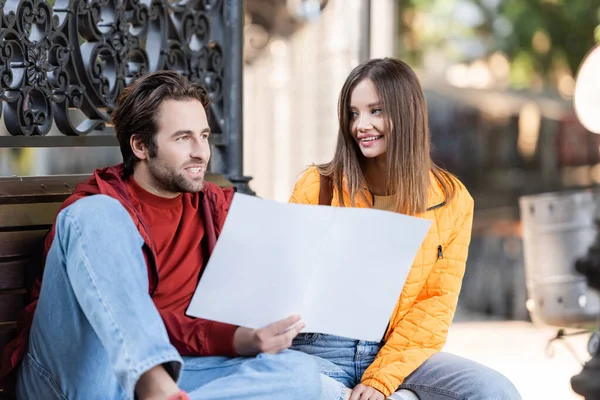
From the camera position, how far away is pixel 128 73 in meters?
2.77

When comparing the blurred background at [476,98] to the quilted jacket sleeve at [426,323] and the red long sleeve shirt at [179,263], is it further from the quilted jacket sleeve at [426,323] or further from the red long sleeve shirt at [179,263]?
the red long sleeve shirt at [179,263]

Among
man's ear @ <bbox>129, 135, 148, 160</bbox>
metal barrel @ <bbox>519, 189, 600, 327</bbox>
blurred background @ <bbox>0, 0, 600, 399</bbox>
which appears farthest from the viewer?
blurred background @ <bbox>0, 0, 600, 399</bbox>

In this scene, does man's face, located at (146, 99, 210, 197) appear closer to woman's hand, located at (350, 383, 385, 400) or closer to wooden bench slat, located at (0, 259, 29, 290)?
wooden bench slat, located at (0, 259, 29, 290)

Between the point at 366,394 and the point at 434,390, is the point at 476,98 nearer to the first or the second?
the point at 434,390

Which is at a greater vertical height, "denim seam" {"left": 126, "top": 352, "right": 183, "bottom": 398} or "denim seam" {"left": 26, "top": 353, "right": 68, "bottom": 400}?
"denim seam" {"left": 126, "top": 352, "right": 183, "bottom": 398}

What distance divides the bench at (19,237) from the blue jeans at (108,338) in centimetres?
20

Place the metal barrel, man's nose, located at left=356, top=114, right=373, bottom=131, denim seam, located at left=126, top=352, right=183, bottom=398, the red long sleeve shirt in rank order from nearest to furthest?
1. denim seam, located at left=126, top=352, right=183, bottom=398
2. the red long sleeve shirt
3. man's nose, located at left=356, top=114, right=373, bottom=131
4. the metal barrel

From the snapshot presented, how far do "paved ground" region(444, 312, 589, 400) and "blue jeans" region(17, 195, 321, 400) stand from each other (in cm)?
226


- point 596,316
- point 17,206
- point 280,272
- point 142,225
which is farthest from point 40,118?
point 596,316

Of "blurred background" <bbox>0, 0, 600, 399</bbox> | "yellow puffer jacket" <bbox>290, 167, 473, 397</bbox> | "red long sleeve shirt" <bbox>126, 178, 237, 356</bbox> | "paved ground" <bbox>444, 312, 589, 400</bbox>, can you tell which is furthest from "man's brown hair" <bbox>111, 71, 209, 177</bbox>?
"blurred background" <bbox>0, 0, 600, 399</bbox>

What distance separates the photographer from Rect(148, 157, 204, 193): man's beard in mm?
2158

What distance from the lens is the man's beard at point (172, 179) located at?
2158 millimetres

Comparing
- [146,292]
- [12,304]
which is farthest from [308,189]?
[12,304]

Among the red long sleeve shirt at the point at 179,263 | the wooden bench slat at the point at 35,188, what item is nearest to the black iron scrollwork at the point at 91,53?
the wooden bench slat at the point at 35,188
